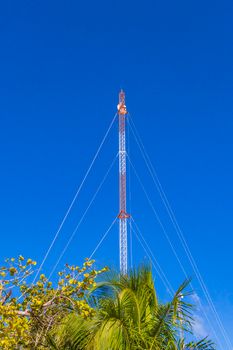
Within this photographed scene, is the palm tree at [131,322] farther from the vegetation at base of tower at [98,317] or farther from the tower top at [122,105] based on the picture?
the tower top at [122,105]

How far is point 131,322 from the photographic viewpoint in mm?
11812

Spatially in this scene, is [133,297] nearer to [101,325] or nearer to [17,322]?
[101,325]

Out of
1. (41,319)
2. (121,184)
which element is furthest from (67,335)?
(121,184)

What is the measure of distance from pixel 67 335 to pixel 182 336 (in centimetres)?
237

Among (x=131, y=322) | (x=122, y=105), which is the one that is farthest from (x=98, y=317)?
(x=122, y=105)

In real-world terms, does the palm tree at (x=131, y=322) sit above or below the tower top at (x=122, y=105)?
below

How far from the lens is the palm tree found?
1134 cm

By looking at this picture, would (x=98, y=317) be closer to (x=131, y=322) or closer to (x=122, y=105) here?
(x=131, y=322)

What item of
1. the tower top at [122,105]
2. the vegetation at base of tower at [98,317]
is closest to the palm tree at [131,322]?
the vegetation at base of tower at [98,317]

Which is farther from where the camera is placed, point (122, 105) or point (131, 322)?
point (122, 105)

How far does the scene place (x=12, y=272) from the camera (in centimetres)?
1343

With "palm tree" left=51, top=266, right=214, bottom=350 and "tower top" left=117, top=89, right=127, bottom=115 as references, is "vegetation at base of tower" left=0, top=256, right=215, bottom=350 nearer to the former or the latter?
"palm tree" left=51, top=266, right=214, bottom=350

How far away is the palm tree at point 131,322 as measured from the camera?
11.3m

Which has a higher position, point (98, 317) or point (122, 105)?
point (122, 105)
